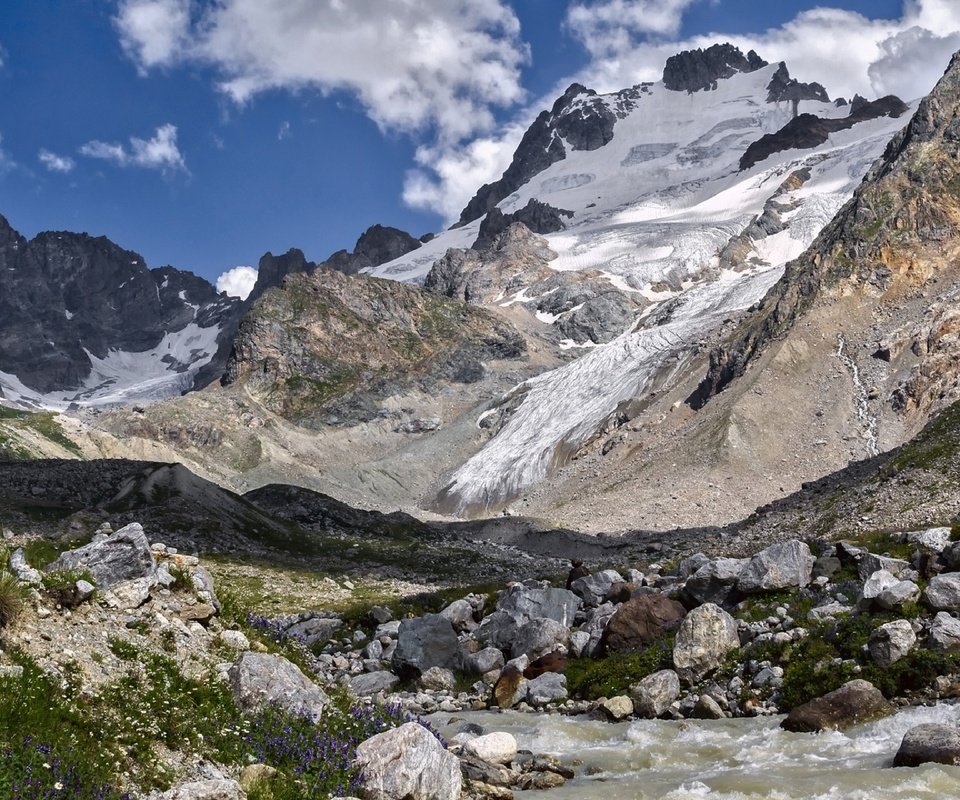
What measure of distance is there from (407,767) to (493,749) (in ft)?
13.3

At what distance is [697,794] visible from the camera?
1355 cm

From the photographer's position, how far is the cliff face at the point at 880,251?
134m

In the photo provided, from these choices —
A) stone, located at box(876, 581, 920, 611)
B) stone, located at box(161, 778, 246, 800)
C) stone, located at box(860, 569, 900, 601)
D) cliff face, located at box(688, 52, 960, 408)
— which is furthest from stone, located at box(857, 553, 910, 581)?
cliff face, located at box(688, 52, 960, 408)

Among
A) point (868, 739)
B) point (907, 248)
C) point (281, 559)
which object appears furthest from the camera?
point (907, 248)

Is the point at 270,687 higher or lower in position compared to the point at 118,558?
lower

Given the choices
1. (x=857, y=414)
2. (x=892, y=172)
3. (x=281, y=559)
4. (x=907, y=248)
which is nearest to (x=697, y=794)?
(x=281, y=559)

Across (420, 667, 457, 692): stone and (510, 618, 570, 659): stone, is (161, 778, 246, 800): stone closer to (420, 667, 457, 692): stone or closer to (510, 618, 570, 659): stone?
(420, 667, 457, 692): stone

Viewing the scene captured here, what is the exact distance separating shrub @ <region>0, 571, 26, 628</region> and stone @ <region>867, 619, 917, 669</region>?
15935 mm

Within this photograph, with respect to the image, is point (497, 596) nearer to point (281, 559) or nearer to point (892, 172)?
point (281, 559)

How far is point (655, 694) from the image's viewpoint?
1919 cm

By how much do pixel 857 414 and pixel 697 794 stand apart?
111m

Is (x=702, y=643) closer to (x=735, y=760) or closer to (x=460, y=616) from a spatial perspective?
(x=735, y=760)

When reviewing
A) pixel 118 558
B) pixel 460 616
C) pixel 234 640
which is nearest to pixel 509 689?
pixel 460 616

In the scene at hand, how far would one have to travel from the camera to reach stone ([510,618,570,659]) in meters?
25.1
